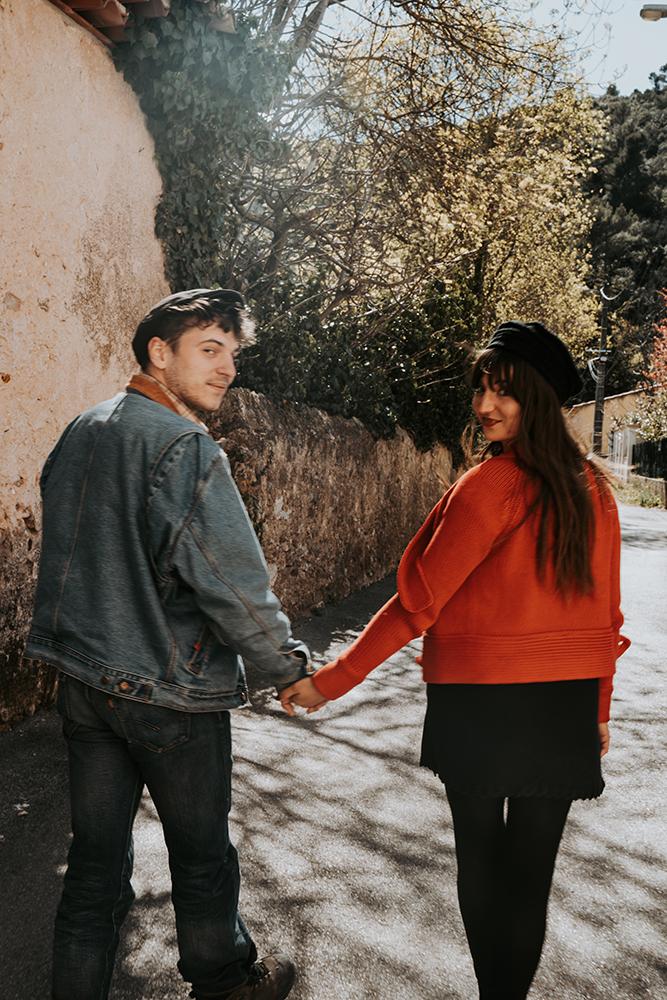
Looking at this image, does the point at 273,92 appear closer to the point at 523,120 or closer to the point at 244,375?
the point at 244,375

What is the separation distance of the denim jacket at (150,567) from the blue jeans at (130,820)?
9 centimetres

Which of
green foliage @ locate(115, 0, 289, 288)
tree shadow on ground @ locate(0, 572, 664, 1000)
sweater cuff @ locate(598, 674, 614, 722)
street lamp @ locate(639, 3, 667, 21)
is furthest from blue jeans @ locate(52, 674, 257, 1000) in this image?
street lamp @ locate(639, 3, 667, 21)

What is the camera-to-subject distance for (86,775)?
2.33 m

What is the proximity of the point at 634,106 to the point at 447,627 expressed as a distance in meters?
62.4

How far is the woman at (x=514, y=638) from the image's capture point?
243cm

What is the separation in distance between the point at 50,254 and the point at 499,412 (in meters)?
4.16

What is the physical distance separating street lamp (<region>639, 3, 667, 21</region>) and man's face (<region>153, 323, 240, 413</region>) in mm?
13274

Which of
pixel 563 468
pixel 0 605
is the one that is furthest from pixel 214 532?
pixel 0 605

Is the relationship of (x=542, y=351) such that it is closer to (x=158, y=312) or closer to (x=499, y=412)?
(x=499, y=412)

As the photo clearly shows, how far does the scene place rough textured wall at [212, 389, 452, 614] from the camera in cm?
818

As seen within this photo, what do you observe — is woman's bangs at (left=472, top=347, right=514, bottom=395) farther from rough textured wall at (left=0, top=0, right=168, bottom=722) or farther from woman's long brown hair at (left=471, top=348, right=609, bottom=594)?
rough textured wall at (left=0, top=0, right=168, bottom=722)

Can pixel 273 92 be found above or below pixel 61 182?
above

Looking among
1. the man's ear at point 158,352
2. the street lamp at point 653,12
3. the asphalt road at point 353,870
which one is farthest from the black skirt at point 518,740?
the street lamp at point 653,12

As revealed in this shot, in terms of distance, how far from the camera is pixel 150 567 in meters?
2.28
